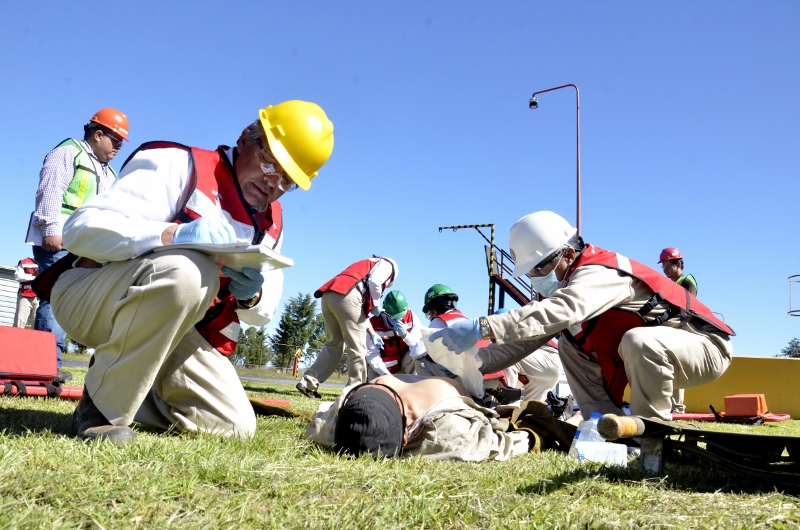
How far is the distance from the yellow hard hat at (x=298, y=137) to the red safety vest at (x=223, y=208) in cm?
29

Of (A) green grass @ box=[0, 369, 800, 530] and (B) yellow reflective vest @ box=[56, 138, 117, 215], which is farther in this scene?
(B) yellow reflective vest @ box=[56, 138, 117, 215]

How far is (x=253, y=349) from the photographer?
117 feet

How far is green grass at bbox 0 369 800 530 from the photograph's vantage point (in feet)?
5.55

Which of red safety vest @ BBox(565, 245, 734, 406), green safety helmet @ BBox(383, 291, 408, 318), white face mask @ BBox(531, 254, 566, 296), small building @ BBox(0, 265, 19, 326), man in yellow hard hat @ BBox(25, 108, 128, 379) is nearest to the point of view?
red safety vest @ BBox(565, 245, 734, 406)

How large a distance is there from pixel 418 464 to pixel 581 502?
0.75m

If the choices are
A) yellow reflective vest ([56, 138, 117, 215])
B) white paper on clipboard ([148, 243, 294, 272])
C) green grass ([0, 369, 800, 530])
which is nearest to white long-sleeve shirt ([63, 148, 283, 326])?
white paper on clipboard ([148, 243, 294, 272])

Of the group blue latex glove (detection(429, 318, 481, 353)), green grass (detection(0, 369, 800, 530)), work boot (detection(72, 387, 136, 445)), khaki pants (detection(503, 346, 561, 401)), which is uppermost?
blue latex glove (detection(429, 318, 481, 353))

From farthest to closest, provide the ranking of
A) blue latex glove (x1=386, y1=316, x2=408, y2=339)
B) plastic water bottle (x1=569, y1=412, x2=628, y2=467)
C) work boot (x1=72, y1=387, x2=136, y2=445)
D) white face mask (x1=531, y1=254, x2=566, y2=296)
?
blue latex glove (x1=386, y1=316, x2=408, y2=339) < white face mask (x1=531, y1=254, x2=566, y2=296) < plastic water bottle (x1=569, y1=412, x2=628, y2=467) < work boot (x1=72, y1=387, x2=136, y2=445)

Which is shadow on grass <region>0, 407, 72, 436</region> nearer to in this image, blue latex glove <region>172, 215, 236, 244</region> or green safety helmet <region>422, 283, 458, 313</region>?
blue latex glove <region>172, 215, 236, 244</region>

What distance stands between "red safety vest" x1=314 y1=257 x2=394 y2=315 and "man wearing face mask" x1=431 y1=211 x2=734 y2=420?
375 centimetres

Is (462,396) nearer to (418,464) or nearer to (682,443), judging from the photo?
(418,464)

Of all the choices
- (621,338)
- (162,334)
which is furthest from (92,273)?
(621,338)

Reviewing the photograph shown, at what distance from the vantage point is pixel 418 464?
2.70 metres

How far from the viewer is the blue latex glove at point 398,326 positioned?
8.53m
